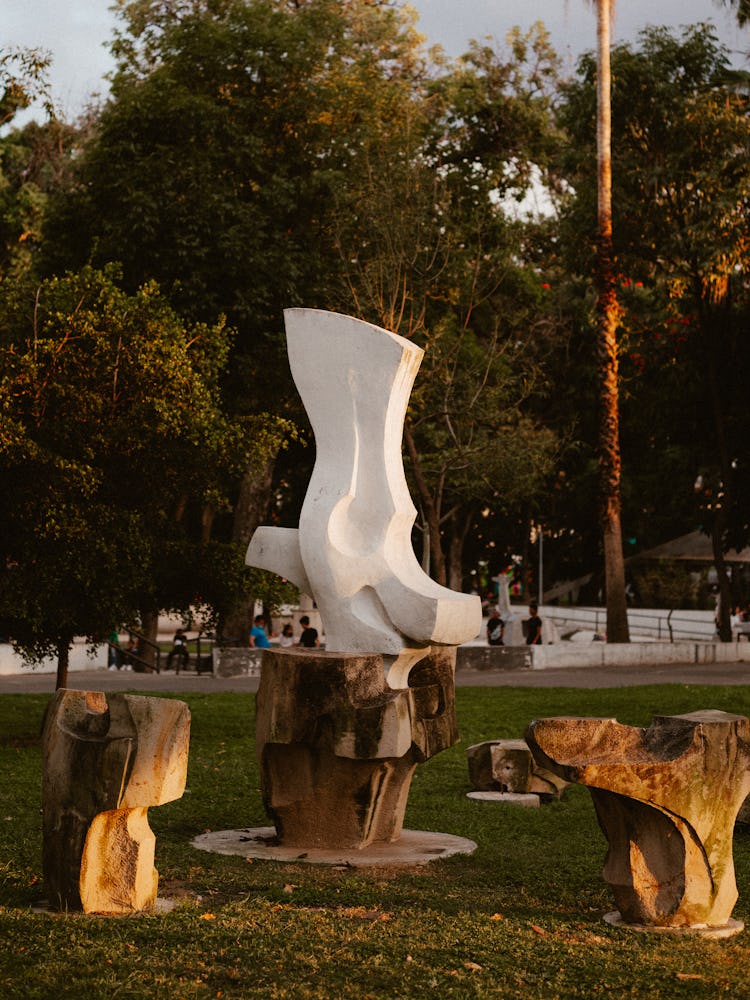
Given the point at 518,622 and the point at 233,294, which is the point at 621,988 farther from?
the point at 518,622

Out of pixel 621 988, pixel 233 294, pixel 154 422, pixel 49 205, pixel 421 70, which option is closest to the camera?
pixel 621 988

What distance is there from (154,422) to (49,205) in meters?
12.2

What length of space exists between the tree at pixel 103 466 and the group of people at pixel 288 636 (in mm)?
4509

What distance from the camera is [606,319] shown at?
27016mm

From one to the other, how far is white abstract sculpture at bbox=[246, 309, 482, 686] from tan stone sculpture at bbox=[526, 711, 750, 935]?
9.53ft

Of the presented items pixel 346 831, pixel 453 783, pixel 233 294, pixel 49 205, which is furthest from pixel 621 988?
pixel 49 205

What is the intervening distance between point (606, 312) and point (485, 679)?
7622mm

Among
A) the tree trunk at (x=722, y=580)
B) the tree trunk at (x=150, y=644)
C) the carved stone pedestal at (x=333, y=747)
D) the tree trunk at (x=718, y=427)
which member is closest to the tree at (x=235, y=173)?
the tree trunk at (x=150, y=644)

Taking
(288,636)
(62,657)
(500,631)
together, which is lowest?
(288,636)

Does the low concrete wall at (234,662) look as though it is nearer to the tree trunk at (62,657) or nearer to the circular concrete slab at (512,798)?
the tree trunk at (62,657)

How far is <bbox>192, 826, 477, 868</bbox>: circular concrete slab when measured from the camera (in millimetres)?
9352

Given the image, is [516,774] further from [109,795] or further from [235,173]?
[235,173]

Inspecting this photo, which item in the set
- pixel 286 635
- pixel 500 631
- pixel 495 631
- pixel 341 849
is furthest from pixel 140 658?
pixel 341 849

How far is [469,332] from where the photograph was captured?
33.3 meters
